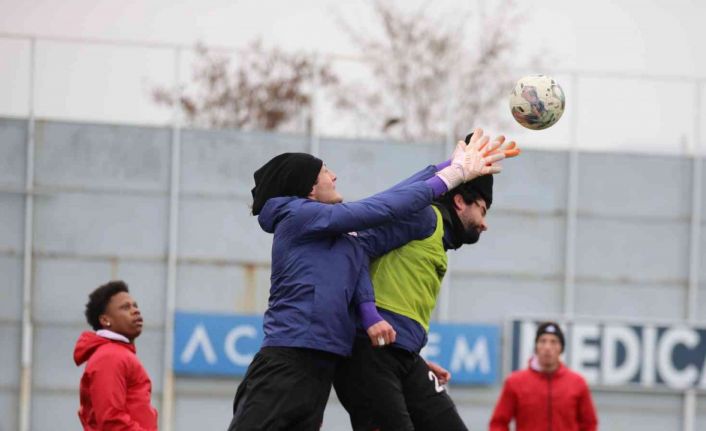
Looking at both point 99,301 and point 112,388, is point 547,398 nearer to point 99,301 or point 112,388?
point 99,301

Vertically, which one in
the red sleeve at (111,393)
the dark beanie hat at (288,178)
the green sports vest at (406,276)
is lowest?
the red sleeve at (111,393)

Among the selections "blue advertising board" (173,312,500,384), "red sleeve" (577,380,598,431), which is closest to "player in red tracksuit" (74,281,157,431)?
"red sleeve" (577,380,598,431)

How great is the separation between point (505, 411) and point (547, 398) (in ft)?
1.12

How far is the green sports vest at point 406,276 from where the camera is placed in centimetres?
744

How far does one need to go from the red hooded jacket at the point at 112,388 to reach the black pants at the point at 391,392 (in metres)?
1.46

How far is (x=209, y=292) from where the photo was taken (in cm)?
1673

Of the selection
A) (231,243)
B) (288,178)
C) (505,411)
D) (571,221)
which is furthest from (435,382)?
(571,221)

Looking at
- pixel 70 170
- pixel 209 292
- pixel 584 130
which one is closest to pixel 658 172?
pixel 584 130

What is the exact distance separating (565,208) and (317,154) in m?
2.97

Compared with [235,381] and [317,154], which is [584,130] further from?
[235,381]

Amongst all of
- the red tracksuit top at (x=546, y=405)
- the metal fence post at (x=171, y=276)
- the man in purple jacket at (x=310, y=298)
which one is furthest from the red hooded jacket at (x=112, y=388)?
the metal fence post at (x=171, y=276)

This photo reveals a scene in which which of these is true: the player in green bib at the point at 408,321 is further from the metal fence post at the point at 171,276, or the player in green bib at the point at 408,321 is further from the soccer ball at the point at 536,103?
the metal fence post at the point at 171,276

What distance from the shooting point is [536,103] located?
322 inches

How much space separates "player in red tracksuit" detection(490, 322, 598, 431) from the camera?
11680mm
